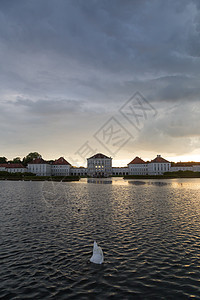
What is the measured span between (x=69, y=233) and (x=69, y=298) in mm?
7831

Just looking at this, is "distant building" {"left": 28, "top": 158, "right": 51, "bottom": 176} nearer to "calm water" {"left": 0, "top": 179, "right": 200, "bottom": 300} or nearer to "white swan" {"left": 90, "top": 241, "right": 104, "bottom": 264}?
"calm water" {"left": 0, "top": 179, "right": 200, "bottom": 300}

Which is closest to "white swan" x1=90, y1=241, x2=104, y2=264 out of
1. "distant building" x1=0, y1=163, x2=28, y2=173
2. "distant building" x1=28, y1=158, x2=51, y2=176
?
"distant building" x1=28, y1=158, x2=51, y2=176

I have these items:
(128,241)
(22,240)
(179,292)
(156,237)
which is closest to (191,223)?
(156,237)

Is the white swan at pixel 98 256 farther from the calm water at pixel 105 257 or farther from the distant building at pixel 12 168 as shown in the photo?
the distant building at pixel 12 168

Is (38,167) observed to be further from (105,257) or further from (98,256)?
(98,256)

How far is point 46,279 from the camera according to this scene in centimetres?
938

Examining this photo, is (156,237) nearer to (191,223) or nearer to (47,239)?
(191,223)

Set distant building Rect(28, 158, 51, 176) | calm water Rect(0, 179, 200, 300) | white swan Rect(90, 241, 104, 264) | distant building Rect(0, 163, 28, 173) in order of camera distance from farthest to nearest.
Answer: distant building Rect(28, 158, 51, 176) < distant building Rect(0, 163, 28, 173) < white swan Rect(90, 241, 104, 264) < calm water Rect(0, 179, 200, 300)

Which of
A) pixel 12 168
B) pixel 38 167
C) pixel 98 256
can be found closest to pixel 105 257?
pixel 98 256

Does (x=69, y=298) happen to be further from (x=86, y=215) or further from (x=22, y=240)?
(x=86, y=215)

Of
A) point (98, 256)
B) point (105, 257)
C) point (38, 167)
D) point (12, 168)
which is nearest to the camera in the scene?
point (98, 256)

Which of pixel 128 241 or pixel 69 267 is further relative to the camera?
pixel 128 241

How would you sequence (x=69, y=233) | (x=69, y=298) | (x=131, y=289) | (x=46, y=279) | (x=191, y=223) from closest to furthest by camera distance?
1. (x=69, y=298)
2. (x=131, y=289)
3. (x=46, y=279)
4. (x=69, y=233)
5. (x=191, y=223)

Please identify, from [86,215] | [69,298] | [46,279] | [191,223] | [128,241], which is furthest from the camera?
[86,215]
